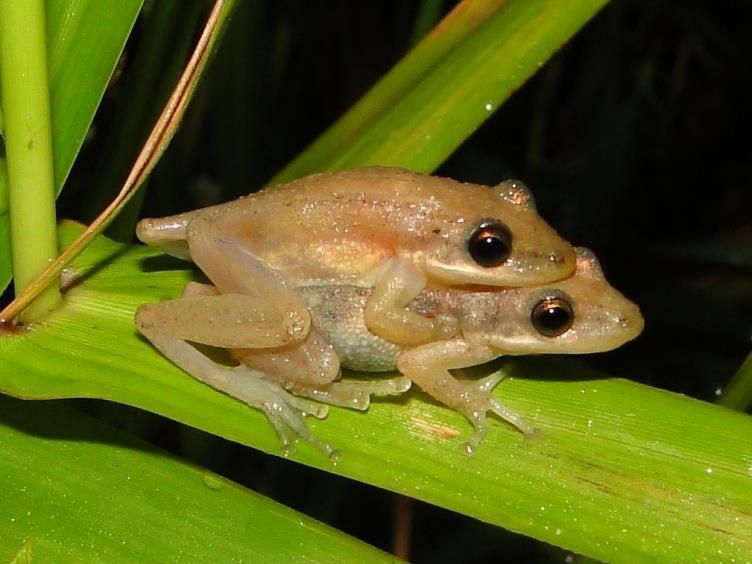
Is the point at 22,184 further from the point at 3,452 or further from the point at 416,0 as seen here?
the point at 416,0

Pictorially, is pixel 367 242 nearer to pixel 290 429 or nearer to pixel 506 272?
pixel 506 272

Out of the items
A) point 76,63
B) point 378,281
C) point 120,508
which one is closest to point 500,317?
point 378,281

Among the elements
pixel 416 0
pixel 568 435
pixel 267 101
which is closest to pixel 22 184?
pixel 568 435

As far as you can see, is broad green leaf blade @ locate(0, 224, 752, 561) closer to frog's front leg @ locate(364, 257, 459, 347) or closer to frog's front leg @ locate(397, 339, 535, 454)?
frog's front leg @ locate(397, 339, 535, 454)

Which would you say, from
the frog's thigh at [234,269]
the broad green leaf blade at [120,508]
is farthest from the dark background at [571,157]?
the broad green leaf blade at [120,508]

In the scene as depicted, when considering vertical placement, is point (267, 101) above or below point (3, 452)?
above

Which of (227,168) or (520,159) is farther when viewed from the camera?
(520,159)

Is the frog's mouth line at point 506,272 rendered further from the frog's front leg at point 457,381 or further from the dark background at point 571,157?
the dark background at point 571,157

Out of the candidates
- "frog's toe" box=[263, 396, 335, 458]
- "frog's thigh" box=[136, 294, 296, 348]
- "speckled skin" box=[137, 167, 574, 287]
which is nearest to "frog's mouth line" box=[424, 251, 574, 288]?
"speckled skin" box=[137, 167, 574, 287]
